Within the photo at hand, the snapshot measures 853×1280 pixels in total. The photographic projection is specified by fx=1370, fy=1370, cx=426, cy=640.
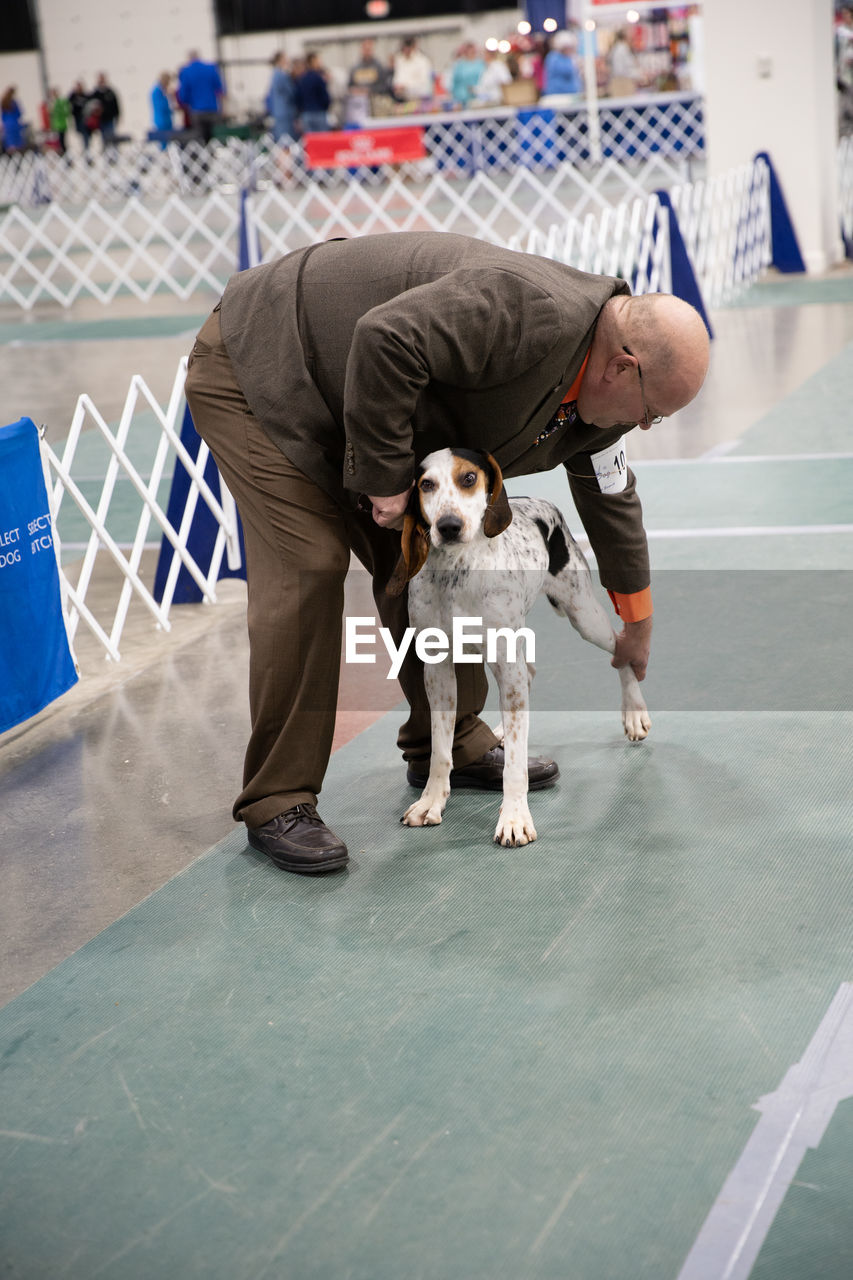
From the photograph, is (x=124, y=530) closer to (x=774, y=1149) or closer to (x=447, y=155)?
(x=774, y=1149)

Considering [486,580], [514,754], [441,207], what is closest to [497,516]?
[486,580]

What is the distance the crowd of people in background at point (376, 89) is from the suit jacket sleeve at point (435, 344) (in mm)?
17996

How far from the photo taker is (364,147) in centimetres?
1550

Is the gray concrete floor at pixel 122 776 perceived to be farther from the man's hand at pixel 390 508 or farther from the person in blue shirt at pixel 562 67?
the person in blue shirt at pixel 562 67

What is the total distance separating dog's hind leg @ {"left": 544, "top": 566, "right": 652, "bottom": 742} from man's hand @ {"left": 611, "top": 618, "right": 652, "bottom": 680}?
0.02 meters

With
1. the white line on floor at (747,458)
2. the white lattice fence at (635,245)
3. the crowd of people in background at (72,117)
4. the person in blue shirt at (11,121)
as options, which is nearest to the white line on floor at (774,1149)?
the white line on floor at (747,458)

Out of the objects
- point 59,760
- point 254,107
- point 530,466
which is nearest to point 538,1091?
point 530,466

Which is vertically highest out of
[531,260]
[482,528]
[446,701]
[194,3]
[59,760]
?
[194,3]

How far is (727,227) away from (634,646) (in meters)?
7.80

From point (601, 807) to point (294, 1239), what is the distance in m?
1.39

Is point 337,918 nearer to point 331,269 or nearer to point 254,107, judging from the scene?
point 331,269

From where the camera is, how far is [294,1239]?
180 cm

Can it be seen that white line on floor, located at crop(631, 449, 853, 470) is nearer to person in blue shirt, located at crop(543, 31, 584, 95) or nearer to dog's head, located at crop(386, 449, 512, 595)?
dog's head, located at crop(386, 449, 512, 595)

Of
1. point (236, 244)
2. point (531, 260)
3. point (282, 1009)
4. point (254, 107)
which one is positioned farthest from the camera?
point (254, 107)
